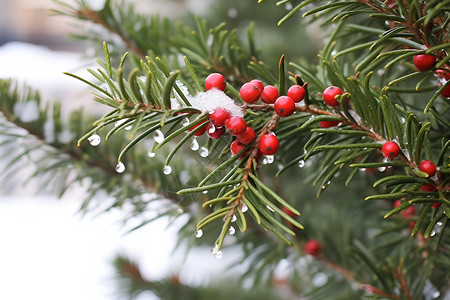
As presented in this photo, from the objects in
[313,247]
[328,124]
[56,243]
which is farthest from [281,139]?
[56,243]

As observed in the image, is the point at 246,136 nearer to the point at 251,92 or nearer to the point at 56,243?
the point at 251,92

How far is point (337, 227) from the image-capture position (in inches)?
21.6

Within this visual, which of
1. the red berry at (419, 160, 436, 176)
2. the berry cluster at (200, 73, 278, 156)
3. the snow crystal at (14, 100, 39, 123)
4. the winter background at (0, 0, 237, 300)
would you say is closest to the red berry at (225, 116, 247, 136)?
the berry cluster at (200, 73, 278, 156)

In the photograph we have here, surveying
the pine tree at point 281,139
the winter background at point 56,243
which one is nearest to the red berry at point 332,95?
the pine tree at point 281,139

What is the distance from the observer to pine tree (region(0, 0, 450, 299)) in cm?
24

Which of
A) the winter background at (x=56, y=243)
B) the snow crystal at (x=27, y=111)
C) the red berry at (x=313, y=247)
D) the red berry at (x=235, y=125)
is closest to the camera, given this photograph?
the red berry at (x=235, y=125)

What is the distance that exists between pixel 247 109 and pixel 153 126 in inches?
2.2

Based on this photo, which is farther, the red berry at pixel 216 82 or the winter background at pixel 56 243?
the winter background at pixel 56 243

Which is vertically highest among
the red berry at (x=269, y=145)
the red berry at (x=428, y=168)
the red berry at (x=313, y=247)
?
the red berry at (x=269, y=145)

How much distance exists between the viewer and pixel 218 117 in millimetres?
237

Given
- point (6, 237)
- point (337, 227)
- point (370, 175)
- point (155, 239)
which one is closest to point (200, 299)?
point (337, 227)

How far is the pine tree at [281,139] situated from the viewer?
24cm

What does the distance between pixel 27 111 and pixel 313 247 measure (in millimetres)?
356

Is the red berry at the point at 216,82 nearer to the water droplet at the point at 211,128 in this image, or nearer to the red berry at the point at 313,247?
the water droplet at the point at 211,128
